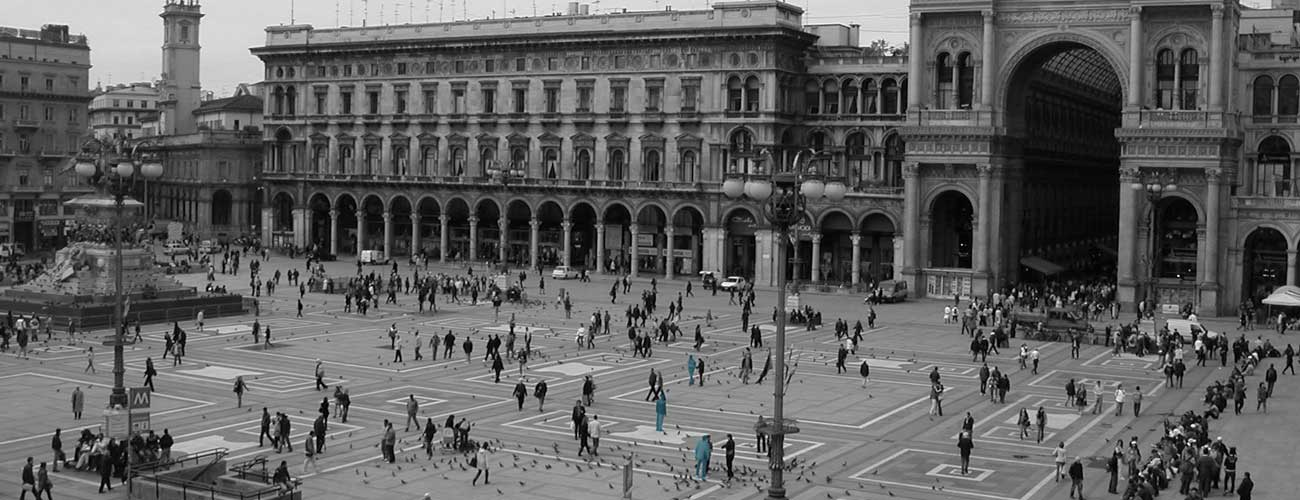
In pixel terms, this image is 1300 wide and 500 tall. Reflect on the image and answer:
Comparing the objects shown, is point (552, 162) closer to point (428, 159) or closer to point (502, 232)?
point (502, 232)

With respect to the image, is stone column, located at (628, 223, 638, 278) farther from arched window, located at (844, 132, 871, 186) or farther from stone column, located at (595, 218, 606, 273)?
arched window, located at (844, 132, 871, 186)

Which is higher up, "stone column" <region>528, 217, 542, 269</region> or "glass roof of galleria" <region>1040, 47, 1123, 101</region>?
"glass roof of galleria" <region>1040, 47, 1123, 101</region>

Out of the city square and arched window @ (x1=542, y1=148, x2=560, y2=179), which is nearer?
the city square

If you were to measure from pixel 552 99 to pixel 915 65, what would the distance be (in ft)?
94.0

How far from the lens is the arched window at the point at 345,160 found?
387 ft

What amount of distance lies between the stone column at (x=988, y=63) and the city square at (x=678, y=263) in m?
0.19

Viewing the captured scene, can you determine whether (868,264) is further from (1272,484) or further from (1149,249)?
(1272,484)

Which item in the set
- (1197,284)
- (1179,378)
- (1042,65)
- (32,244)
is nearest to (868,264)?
(1042,65)

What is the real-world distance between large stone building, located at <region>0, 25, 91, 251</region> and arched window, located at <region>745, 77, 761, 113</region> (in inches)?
2144

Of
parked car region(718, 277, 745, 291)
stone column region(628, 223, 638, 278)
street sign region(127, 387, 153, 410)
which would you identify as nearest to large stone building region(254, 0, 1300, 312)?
stone column region(628, 223, 638, 278)

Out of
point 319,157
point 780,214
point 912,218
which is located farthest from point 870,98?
point 780,214

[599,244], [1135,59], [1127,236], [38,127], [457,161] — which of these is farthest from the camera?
[38,127]

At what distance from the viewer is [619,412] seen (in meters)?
46.3

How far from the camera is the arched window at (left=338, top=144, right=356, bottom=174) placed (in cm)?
11799
